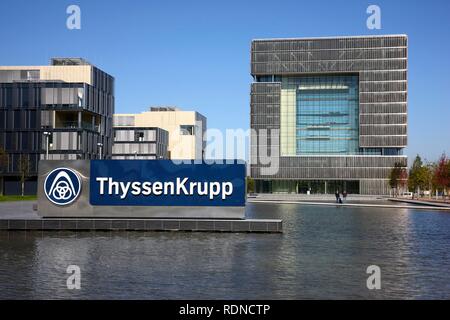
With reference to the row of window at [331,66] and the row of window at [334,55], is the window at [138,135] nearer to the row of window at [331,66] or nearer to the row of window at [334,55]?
the row of window at [331,66]

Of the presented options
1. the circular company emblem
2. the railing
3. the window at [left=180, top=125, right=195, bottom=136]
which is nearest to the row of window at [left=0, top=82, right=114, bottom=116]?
the railing

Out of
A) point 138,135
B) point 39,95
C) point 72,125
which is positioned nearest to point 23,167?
point 72,125

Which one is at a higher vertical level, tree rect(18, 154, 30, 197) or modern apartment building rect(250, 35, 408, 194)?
modern apartment building rect(250, 35, 408, 194)

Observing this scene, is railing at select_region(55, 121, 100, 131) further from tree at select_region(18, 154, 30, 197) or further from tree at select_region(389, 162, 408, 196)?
tree at select_region(389, 162, 408, 196)

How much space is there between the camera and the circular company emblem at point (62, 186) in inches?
1011

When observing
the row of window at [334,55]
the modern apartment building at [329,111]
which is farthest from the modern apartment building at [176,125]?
the row of window at [334,55]

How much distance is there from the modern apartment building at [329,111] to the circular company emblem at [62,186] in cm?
9579

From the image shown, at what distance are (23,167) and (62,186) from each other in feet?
172

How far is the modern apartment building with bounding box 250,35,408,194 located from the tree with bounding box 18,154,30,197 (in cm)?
5458

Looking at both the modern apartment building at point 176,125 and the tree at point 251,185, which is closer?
the tree at point 251,185

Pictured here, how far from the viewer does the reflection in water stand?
35.9 feet

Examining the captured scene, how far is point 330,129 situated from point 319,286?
379 feet

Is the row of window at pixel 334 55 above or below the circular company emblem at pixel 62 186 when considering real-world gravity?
above
